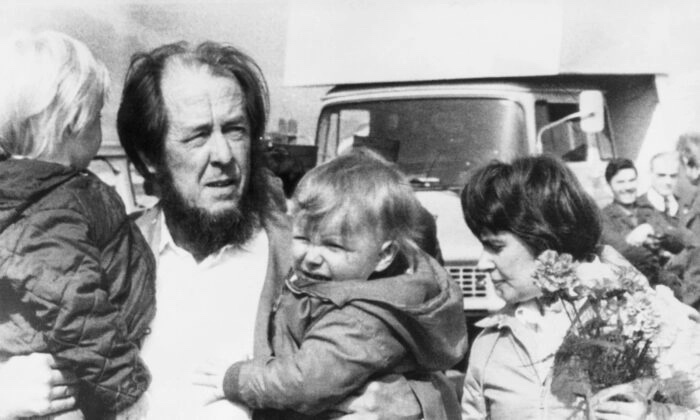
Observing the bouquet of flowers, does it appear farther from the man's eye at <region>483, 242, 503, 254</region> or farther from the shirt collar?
the shirt collar

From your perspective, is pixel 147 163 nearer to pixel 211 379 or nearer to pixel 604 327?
pixel 211 379

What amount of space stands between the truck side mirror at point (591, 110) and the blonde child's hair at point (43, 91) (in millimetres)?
2821

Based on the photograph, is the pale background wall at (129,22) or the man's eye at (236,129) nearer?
the man's eye at (236,129)

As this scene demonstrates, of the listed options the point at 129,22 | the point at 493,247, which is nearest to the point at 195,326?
the point at 493,247

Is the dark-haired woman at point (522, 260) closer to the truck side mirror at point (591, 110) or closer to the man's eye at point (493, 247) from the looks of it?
the man's eye at point (493, 247)

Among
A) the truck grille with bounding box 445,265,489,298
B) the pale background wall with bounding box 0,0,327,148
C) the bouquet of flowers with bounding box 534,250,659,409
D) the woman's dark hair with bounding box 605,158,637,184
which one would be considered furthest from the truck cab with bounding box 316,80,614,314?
the bouquet of flowers with bounding box 534,250,659,409

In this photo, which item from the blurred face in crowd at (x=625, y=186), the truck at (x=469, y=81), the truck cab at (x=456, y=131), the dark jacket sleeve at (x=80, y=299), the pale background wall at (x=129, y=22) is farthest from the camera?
the blurred face in crowd at (x=625, y=186)

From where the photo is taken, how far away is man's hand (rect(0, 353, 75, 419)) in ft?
4.64

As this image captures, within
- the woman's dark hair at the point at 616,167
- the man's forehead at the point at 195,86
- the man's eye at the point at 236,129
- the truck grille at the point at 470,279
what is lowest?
the truck grille at the point at 470,279

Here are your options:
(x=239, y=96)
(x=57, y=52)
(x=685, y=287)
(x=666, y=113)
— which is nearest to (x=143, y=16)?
(x=239, y=96)

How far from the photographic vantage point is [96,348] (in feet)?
4.69

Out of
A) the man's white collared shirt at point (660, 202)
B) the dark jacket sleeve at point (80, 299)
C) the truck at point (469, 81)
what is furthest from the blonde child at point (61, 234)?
the man's white collared shirt at point (660, 202)

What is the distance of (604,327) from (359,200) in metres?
0.44

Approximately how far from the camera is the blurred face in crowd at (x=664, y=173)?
4.20m
